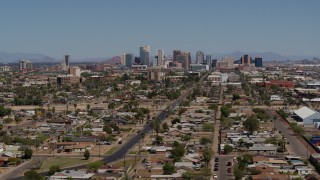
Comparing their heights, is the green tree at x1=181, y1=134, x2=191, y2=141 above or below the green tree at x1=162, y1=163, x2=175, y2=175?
below

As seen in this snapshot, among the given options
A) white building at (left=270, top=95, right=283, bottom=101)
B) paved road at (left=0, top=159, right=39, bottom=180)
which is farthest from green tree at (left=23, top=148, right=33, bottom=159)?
white building at (left=270, top=95, right=283, bottom=101)

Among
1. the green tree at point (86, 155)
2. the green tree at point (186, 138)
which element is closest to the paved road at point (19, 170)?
the green tree at point (86, 155)

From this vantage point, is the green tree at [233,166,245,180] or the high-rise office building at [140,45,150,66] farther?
the high-rise office building at [140,45,150,66]

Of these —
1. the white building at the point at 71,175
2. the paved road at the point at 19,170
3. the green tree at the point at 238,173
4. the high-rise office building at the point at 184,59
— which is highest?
the high-rise office building at the point at 184,59

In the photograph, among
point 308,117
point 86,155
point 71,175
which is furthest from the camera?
point 308,117

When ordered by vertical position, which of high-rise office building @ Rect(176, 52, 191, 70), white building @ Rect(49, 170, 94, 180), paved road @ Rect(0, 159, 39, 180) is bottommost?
paved road @ Rect(0, 159, 39, 180)

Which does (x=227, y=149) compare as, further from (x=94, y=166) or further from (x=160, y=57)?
(x=160, y=57)

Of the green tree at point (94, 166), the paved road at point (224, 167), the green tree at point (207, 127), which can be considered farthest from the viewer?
the green tree at point (207, 127)

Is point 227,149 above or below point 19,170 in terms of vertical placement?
above

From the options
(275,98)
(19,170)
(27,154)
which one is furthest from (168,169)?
(275,98)

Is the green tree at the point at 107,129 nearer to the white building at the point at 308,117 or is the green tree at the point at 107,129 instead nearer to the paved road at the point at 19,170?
the paved road at the point at 19,170

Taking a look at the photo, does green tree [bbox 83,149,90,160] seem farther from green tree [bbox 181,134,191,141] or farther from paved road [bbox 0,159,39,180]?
green tree [bbox 181,134,191,141]

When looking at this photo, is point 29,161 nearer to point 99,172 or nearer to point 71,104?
point 99,172

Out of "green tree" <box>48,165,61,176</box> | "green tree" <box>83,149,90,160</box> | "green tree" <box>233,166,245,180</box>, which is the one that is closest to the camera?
"green tree" <box>233,166,245,180</box>
